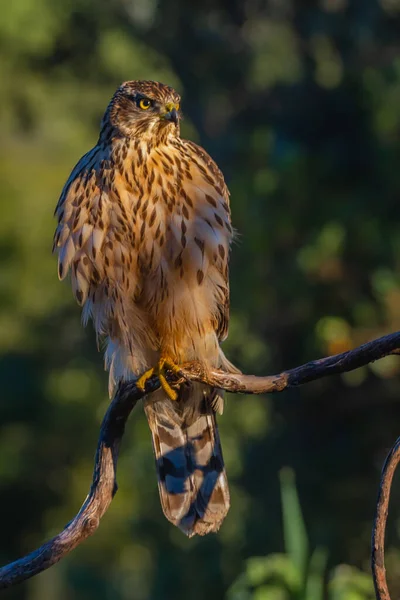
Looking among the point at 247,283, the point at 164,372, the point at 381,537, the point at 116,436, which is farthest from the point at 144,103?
the point at 247,283

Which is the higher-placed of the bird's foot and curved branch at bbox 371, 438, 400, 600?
the bird's foot

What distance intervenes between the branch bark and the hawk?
0.56 m

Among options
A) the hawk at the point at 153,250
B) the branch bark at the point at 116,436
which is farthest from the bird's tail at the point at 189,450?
the branch bark at the point at 116,436

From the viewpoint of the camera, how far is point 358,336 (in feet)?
22.6

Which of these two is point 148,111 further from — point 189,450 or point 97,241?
point 189,450

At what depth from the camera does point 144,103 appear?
432cm

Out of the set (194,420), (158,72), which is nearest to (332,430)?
(194,420)

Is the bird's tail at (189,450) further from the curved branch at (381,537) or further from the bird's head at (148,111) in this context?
the curved branch at (381,537)

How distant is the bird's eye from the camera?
4.30 metres

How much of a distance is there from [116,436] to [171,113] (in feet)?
4.29

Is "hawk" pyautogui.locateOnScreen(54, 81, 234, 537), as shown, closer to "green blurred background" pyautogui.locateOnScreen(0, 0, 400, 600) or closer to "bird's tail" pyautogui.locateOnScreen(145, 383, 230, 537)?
"bird's tail" pyautogui.locateOnScreen(145, 383, 230, 537)

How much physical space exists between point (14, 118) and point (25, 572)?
15459mm

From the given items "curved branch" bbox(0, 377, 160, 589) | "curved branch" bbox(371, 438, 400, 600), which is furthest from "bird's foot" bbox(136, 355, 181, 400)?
"curved branch" bbox(371, 438, 400, 600)

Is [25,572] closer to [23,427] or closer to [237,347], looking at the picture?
[237,347]
